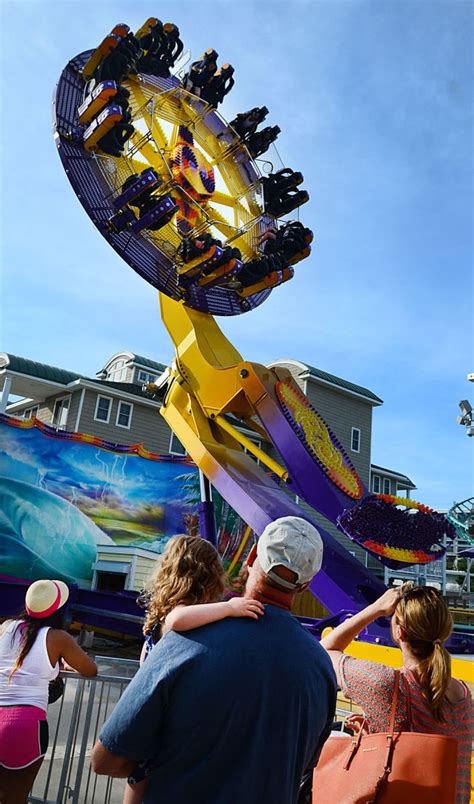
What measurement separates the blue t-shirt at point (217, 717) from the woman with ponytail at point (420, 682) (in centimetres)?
38

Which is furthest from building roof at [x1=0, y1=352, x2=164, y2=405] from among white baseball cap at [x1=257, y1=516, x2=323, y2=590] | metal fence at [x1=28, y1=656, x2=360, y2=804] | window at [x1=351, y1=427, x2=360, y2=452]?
white baseball cap at [x1=257, y1=516, x2=323, y2=590]

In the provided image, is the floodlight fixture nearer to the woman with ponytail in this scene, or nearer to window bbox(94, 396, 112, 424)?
window bbox(94, 396, 112, 424)

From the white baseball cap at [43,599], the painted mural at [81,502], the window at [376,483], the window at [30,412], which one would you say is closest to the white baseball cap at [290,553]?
the white baseball cap at [43,599]

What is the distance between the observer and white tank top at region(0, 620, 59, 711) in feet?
7.86

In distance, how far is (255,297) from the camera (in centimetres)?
932

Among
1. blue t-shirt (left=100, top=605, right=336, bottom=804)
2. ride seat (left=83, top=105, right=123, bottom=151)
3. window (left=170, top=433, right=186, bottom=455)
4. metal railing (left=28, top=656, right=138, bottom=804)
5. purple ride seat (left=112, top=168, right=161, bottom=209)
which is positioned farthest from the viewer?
window (left=170, top=433, right=186, bottom=455)

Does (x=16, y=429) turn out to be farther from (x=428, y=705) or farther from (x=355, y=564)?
(x=428, y=705)

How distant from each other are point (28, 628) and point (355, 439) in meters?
19.4

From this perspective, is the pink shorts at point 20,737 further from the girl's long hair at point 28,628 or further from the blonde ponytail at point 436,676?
the blonde ponytail at point 436,676

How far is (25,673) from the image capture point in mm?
2439

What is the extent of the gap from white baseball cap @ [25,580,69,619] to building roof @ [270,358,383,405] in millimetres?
18075

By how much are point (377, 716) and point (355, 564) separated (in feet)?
16.2

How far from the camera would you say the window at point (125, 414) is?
17.9 m

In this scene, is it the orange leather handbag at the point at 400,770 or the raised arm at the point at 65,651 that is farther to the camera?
the raised arm at the point at 65,651
